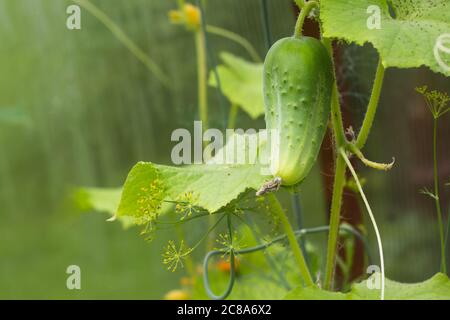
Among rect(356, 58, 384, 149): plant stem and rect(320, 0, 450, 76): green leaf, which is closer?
rect(320, 0, 450, 76): green leaf

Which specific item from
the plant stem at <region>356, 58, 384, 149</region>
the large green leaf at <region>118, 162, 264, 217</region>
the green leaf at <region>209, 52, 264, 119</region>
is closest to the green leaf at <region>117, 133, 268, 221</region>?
the large green leaf at <region>118, 162, 264, 217</region>

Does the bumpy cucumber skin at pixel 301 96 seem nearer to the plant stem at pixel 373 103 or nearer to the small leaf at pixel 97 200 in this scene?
the plant stem at pixel 373 103

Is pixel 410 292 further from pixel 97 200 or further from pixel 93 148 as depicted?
pixel 93 148

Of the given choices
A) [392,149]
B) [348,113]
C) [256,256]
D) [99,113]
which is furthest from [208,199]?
[99,113]

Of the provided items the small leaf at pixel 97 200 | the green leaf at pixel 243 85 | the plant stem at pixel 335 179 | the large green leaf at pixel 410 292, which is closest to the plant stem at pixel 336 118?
the plant stem at pixel 335 179

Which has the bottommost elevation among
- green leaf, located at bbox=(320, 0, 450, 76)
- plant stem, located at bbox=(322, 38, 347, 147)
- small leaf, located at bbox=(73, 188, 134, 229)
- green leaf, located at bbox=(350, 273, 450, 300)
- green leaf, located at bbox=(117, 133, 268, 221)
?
green leaf, located at bbox=(350, 273, 450, 300)

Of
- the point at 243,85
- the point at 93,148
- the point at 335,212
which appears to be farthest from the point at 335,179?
the point at 93,148

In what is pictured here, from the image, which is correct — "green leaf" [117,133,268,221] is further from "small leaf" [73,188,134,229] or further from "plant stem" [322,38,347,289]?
"small leaf" [73,188,134,229]
